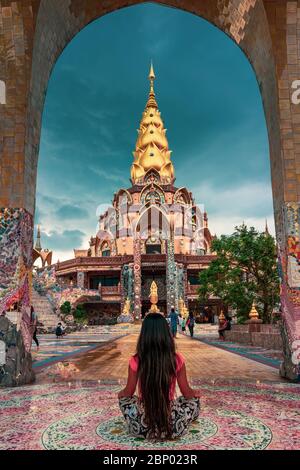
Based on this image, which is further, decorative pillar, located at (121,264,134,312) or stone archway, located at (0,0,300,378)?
decorative pillar, located at (121,264,134,312)

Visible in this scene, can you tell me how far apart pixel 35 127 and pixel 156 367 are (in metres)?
5.23

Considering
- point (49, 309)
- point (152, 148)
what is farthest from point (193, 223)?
point (49, 309)

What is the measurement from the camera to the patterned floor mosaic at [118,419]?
2973 millimetres

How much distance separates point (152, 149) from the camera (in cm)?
4459

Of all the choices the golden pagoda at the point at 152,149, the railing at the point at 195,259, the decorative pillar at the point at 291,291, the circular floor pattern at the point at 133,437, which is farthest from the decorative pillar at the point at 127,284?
the circular floor pattern at the point at 133,437

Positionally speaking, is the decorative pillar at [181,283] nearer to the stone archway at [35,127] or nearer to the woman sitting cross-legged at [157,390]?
the stone archway at [35,127]

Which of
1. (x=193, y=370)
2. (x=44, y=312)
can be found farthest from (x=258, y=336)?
(x=44, y=312)

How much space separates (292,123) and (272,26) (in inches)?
61.8

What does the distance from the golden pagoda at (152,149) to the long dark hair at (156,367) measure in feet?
133

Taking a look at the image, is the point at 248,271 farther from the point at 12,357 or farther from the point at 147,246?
the point at 147,246

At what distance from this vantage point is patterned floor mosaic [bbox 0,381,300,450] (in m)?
2.97

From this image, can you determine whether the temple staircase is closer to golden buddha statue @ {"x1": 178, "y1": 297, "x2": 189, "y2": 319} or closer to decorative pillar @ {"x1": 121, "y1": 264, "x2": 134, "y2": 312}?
decorative pillar @ {"x1": 121, "y1": 264, "x2": 134, "y2": 312}

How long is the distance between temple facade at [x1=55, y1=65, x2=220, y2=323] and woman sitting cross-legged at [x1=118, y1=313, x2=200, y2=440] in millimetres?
27791

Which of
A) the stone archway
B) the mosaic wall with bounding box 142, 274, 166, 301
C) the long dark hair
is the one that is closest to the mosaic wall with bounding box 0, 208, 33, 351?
the stone archway
